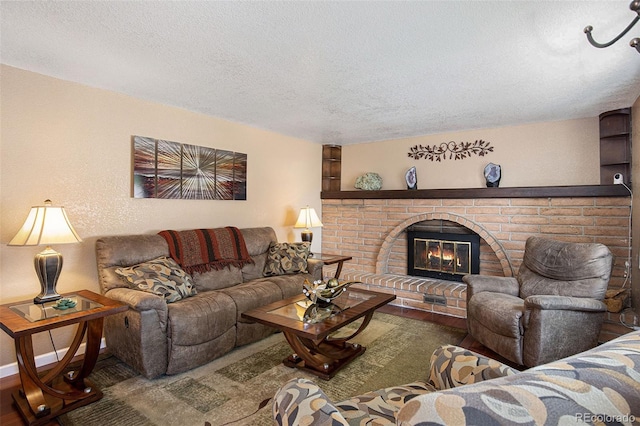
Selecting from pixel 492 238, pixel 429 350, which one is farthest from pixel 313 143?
pixel 429 350

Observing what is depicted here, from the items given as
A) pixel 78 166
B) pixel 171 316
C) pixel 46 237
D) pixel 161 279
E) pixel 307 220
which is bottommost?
pixel 171 316

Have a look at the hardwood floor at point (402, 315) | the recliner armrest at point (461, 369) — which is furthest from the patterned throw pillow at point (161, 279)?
the recliner armrest at point (461, 369)

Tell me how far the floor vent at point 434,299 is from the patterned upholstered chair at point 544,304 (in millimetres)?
818

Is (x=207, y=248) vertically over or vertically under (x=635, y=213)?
under

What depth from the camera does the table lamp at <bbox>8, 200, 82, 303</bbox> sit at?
218 cm

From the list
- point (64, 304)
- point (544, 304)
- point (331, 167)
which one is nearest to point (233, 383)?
point (64, 304)

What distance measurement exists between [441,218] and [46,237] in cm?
405

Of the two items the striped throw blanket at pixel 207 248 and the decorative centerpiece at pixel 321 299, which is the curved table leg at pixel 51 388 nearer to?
the striped throw blanket at pixel 207 248

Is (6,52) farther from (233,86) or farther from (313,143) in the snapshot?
(313,143)

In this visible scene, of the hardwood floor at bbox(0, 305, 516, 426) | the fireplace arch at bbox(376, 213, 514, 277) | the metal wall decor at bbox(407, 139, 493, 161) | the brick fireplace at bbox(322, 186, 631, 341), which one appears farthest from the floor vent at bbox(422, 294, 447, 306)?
the metal wall decor at bbox(407, 139, 493, 161)

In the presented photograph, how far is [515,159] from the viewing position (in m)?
4.06

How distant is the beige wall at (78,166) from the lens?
8.08 feet

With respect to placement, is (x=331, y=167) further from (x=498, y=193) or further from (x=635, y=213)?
(x=635, y=213)

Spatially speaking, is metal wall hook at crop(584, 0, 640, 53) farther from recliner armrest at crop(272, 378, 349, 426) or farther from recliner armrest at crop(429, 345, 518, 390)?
recliner armrest at crop(272, 378, 349, 426)
